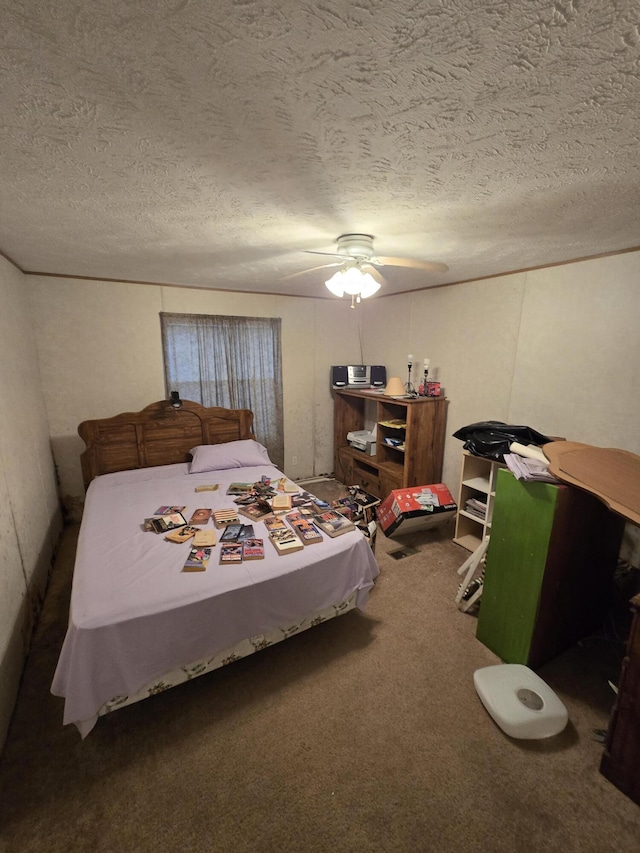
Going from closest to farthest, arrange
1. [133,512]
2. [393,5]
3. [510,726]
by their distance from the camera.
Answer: [393,5], [510,726], [133,512]

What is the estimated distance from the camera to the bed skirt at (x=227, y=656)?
61.7 inches

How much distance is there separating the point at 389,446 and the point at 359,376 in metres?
1.01

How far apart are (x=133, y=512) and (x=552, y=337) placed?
331 cm

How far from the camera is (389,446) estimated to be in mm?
3680

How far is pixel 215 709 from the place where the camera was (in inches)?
67.4

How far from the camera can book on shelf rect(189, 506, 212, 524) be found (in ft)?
7.66

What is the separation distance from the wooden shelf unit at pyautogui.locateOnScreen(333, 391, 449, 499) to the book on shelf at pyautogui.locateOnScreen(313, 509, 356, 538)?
126 cm

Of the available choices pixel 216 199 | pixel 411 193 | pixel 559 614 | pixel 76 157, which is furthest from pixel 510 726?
pixel 76 157

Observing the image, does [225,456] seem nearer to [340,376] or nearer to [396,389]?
[340,376]

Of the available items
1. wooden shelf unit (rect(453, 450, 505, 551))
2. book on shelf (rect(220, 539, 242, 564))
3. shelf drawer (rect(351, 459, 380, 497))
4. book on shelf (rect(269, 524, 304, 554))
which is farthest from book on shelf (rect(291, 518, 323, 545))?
shelf drawer (rect(351, 459, 380, 497))

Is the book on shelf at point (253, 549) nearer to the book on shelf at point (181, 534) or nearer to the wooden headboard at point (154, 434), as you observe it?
the book on shelf at point (181, 534)

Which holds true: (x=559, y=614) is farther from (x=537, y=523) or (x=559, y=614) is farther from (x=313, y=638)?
(x=313, y=638)

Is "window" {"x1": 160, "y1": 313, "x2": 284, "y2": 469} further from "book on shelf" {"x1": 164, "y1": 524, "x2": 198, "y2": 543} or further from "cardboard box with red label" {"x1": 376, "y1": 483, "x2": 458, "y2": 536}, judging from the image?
"book on shelf" {"x1": 164, "y1": 524, "x2": 198, "y2": 543}

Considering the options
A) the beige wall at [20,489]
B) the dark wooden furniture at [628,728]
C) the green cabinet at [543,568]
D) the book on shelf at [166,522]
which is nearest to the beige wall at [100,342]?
the beige wall at [20,489]
